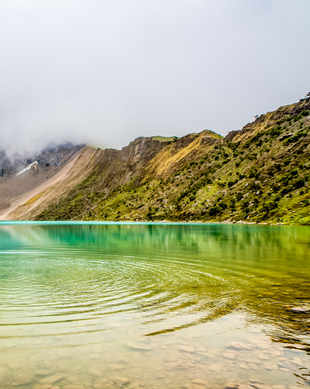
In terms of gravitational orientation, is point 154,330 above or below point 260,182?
below

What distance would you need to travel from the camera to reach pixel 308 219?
101375 millimetres

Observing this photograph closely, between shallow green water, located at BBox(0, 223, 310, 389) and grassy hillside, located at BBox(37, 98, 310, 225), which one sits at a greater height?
grassy hillside, located at BBox(37, 98, 310, 225)

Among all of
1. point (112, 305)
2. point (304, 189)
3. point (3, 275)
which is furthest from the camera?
point (304, 189)

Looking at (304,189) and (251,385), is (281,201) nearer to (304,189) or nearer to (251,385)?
(304,189)

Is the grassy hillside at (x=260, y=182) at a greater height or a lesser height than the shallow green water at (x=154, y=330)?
greater

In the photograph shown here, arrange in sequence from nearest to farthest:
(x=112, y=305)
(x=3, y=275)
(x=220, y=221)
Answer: (x=112, y=305) < (x=3, y=275) < (x=220, y=221)

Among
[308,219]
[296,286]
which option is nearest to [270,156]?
[308,219]

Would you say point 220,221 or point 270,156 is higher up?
point 270,156

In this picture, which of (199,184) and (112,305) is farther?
(199,184)

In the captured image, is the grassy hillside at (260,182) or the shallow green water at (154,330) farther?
the grassy hillside at (260,182)

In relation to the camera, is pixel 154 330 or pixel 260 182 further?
pixel 260 182

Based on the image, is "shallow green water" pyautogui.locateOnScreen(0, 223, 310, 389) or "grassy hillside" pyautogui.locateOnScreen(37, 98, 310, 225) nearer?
"shallow green water" pyautogui.locateOnScreen(0, 223, 310, 389)

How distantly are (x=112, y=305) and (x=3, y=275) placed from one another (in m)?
12.0

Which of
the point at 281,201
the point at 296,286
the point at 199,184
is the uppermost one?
the point at 199,184
